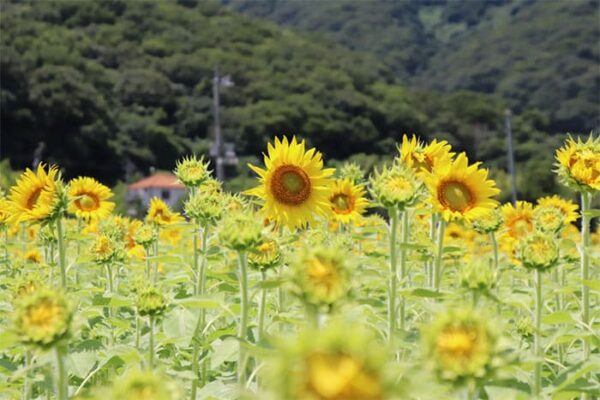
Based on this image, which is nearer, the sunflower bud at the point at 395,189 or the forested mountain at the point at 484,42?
the sunflower bud at the point at 395,189

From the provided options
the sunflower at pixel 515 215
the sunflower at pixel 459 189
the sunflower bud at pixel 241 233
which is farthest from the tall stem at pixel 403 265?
the sunflower at pixel 515 215

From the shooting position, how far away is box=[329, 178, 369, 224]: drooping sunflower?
12.7ft

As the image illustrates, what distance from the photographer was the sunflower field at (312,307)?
1.16 meters

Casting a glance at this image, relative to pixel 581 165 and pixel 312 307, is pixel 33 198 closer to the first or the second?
pixel 312 307

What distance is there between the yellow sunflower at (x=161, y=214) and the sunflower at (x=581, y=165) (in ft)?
7.43

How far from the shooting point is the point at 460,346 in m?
1.25

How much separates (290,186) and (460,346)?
155 cm

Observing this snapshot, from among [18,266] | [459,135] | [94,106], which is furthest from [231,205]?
[459,135]

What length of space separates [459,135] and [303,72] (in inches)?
532

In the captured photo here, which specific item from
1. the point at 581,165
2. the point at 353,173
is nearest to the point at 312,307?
the point at 581,165

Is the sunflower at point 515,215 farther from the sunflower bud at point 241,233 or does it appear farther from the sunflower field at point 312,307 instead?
the sunflower bud at point 241,233

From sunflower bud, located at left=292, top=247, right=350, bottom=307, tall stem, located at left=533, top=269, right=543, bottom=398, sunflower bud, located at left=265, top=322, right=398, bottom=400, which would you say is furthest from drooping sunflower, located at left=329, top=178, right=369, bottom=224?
sunflower bud, located at left=265, top=322, right=398, bottom=400

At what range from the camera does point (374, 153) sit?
181 feet

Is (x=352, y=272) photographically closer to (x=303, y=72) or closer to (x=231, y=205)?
(x=231, y=205)
